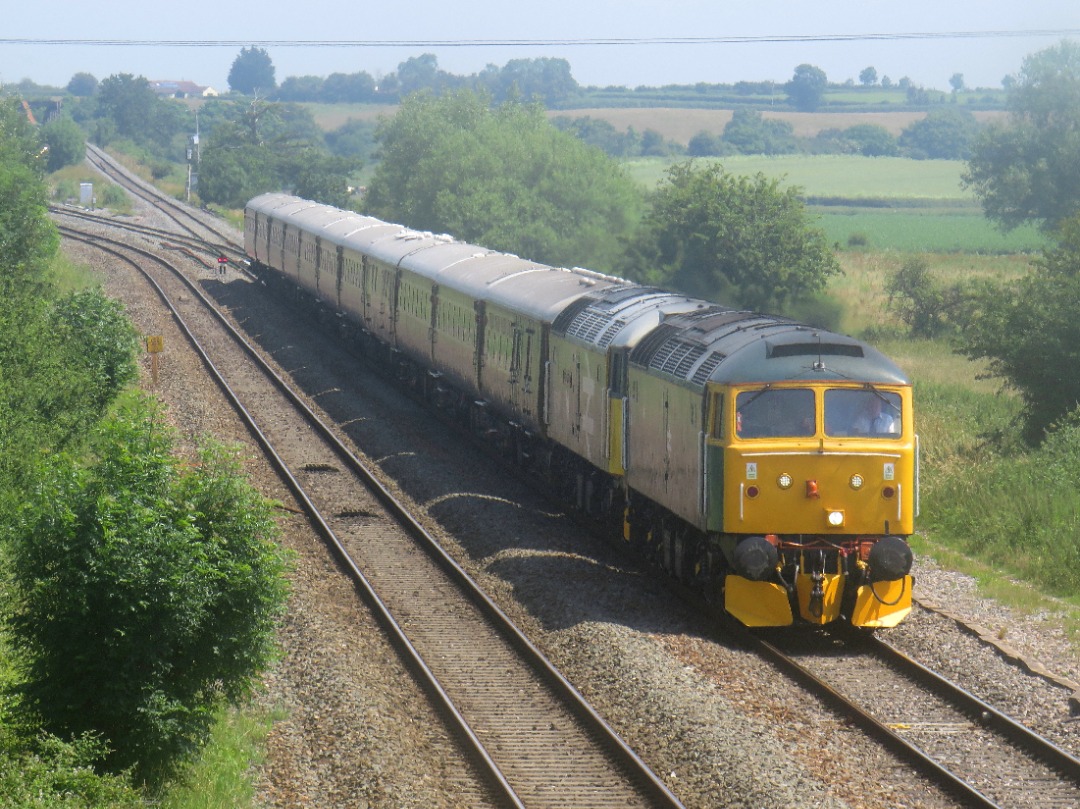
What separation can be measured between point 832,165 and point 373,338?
107m

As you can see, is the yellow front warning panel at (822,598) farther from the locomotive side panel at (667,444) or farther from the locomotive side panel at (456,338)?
the locomotive side panel at (456,338)

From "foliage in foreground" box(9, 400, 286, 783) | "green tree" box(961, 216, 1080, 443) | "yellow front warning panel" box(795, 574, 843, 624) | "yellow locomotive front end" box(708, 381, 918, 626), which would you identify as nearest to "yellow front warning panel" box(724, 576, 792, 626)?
"yellow locomotive front end" box(708, 381, 918, 626)

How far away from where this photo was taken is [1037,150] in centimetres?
8550

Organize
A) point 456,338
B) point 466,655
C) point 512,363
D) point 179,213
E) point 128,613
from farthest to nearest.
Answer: point 179,213
point 456,338
point 512,363
point 466,655
point 128,613

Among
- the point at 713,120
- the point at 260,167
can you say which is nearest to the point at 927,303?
the point at 260,167

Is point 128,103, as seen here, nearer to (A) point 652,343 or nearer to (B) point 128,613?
(A) point 652,343

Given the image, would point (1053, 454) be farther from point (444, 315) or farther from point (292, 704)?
point (292, 704)

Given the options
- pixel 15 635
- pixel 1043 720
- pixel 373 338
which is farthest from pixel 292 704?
pixel 373 338

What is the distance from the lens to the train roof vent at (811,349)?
1502cm

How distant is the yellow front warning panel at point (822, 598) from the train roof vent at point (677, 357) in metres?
2.70

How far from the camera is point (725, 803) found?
420 inches

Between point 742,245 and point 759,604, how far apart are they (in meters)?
37.5

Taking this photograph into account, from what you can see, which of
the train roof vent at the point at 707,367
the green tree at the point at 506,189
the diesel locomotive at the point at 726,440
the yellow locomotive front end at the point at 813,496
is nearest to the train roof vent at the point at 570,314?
the diesel locomotive at the point at 726,440

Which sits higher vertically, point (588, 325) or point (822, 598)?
point (588, 325)
